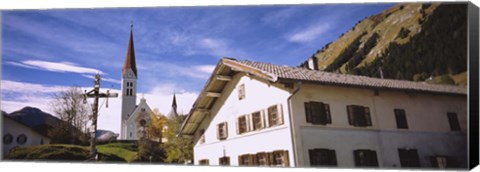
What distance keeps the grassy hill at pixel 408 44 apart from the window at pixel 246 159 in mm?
2894

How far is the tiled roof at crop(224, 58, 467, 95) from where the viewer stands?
10664 millimetres

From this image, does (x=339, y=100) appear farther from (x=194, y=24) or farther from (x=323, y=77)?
(x=194, y=24)

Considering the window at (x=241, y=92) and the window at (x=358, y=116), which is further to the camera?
the window at (x=241, y=92)

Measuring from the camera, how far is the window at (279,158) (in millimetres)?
10719

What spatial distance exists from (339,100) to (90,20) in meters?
7.23

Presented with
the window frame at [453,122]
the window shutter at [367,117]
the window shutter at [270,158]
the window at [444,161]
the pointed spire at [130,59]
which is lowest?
the window at [444,161]

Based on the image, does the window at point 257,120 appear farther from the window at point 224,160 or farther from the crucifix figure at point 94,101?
the crucifix figure at point 94,101

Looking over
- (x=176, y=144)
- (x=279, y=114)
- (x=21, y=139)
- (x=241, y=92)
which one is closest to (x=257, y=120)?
(x=279, y=114)

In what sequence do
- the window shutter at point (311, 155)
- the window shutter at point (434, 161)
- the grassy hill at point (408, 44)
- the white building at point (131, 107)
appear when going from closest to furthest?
the grassy hill at point (408, 44), the window shutter at point (434, 161), the window shutter at point (311, 155), the white building at point (131, 107)

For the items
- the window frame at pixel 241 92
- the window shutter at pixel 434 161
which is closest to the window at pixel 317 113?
the window frame at pixel 241 92

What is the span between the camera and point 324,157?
10641 millimetres

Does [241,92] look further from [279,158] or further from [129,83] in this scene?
[129,83]

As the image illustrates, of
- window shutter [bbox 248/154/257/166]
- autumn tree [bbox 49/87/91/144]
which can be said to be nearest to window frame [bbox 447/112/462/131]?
window shutter [bbox 248/154/257/166]

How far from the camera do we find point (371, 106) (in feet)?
37.2
